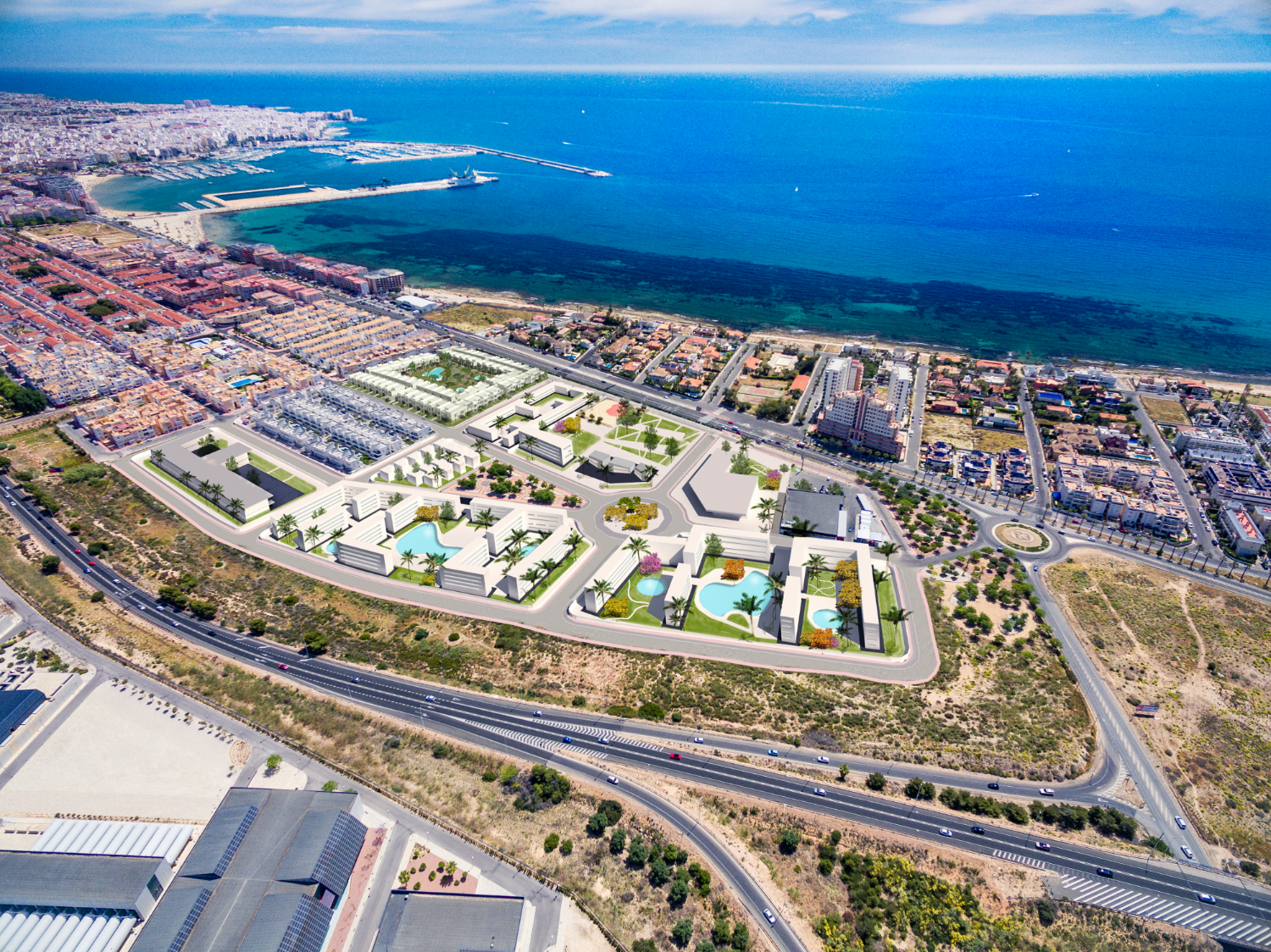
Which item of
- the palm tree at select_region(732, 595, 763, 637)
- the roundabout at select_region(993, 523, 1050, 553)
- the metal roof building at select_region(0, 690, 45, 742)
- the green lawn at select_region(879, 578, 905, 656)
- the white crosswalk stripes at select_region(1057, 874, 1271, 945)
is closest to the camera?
the white crosswalk stripes at select_region(1057, 874, 1271, 945)

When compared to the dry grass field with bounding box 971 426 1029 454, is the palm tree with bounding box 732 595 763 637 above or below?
below

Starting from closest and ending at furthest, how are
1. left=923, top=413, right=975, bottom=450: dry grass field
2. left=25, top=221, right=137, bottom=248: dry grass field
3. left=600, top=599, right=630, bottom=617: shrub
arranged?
left=600, top=599, right=630, bottom=617: shrub
left=923, top=413, right=975, bottom=450: dry grass field
left=25, top=221, right=137, bottom=248: dry grass field

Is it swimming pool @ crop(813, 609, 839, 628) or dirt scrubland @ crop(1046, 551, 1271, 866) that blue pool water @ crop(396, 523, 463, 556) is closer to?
swimming pool @ crop(813, 609, 839, 628)

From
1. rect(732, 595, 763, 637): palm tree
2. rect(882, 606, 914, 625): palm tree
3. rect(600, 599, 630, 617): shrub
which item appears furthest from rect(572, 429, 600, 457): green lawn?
rect(882, 606, 914, 625): palm tree

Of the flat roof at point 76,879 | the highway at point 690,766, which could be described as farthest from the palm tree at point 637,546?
the flat roof at point 76,879

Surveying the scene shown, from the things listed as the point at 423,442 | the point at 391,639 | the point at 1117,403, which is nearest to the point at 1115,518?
the point at 1117,403

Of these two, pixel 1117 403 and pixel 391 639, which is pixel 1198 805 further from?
pixel 1117 403

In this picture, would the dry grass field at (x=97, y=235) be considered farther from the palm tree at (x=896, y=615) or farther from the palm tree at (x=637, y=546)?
the palm tree at (x=896, y=615)
